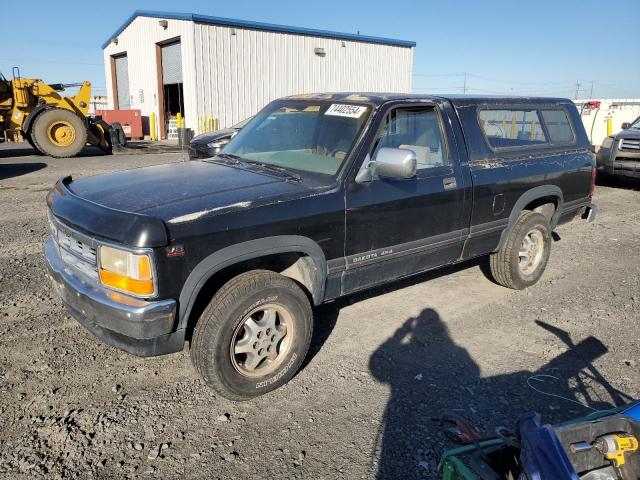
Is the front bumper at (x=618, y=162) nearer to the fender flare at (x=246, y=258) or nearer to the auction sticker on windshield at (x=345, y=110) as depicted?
the auction sticker on windshield at (x=345, y=110)

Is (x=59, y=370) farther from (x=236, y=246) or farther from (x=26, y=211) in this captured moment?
(x=26, y=211)

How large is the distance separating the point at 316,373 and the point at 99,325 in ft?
4.80

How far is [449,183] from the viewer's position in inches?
161

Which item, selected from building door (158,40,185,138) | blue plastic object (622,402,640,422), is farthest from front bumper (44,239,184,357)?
building door (158,40,185,138)

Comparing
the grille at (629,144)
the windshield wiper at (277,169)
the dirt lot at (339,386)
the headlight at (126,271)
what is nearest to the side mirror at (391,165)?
the windshield wiper at (277,169)

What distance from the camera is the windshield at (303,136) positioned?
370 cm

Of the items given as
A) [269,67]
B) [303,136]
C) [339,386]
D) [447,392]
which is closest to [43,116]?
[269,67]

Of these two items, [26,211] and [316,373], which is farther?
[26,211]

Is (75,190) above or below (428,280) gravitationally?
above

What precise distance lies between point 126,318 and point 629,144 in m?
12.0

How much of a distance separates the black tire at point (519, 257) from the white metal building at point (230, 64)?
63.2 ft

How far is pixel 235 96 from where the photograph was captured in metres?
22.9

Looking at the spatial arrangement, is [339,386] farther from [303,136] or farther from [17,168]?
[17,168]

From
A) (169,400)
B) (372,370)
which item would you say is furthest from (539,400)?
(169,400)
